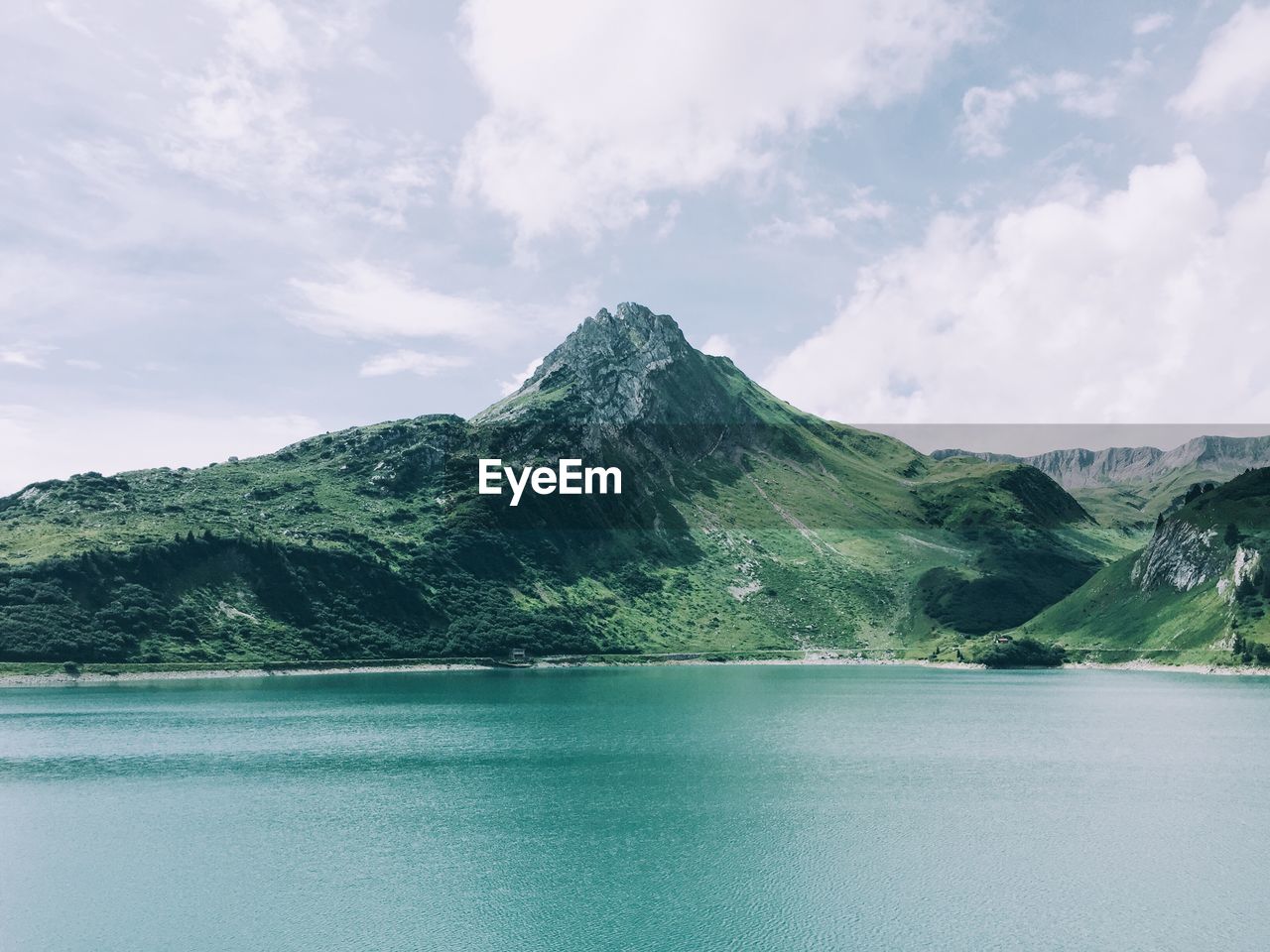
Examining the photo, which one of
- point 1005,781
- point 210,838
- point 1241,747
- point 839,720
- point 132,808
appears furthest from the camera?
point 839,720

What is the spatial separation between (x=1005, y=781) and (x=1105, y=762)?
21.5 m

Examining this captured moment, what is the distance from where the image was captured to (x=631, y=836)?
72375mm

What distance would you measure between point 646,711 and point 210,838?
96645 mm

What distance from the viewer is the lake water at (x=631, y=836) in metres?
52.9

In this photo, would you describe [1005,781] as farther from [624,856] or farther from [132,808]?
[132,808]

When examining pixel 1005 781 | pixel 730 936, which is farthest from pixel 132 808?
pixel 1005 781

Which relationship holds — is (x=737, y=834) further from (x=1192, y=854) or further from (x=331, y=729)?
(x=331, y=729)

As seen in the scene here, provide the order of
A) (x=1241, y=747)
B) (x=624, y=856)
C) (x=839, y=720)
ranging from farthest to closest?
1. (x=839, y=720)
2. (x=1241, y=747)
3. (x=624, y=856)

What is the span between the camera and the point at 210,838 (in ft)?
238

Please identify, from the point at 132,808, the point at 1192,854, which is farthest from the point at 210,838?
the point at 1192,854

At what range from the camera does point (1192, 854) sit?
6800 cm

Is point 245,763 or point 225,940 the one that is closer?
point 225,940

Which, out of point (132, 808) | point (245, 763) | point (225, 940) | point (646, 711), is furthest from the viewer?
point (646, 711)

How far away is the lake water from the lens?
2083 inches
